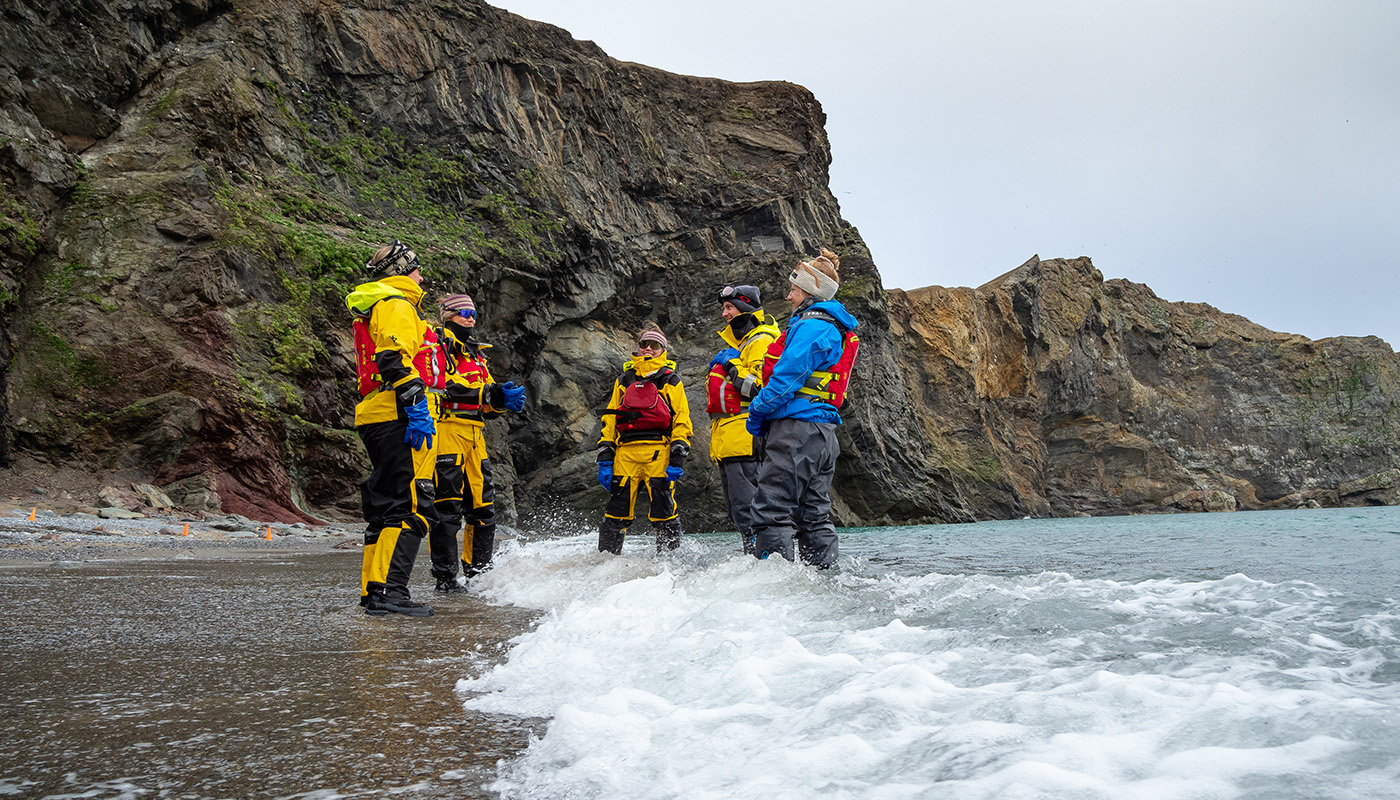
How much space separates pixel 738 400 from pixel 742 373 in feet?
0.75

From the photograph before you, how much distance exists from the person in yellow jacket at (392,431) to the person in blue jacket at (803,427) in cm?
186

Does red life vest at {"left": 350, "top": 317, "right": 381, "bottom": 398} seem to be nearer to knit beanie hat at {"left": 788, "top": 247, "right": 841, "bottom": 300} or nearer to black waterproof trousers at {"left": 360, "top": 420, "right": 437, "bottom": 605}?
black waterproof trousers at {"left": 360, "top": 420, "right": 437, "bottom": 605}

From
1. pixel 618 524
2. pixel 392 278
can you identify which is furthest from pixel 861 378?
pixel 392 278

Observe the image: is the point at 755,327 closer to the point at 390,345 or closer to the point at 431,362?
the point at 431,362

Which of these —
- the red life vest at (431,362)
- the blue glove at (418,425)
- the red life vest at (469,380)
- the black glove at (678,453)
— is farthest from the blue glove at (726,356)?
the blue glove at (418,425)

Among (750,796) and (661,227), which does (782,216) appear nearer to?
(661,227)

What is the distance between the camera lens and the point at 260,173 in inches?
711

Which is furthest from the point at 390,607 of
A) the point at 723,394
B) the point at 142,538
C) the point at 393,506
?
the point at 142,538

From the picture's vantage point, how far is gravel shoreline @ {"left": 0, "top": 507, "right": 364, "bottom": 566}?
6.98 meters

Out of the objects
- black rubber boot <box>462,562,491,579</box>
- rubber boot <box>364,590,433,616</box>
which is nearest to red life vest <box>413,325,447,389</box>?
rubber boot <box>364,590,433,616</box>

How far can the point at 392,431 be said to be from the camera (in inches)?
180

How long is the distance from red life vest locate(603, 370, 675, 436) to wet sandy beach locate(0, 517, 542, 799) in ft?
7.40

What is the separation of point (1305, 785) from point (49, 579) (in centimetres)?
603

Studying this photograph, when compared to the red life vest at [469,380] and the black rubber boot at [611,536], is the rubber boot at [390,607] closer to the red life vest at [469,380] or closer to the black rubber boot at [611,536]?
the red life vest at [469,380]
